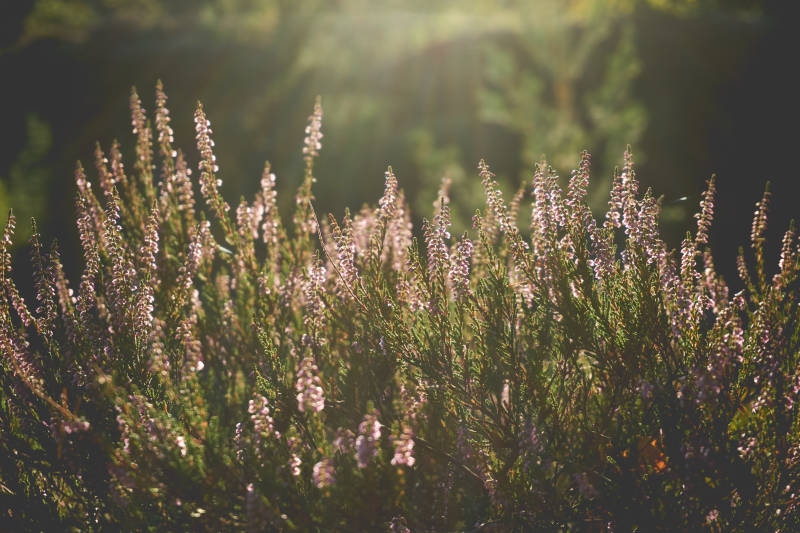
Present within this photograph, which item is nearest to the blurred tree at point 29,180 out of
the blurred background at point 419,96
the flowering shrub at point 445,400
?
the blurred background at point 419,96

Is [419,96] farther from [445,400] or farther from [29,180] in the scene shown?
[445,400]

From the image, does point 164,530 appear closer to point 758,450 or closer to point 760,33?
point 758,450

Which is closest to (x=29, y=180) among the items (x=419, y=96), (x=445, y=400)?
(x=419, y=96)

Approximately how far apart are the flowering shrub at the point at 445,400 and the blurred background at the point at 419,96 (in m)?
6.71

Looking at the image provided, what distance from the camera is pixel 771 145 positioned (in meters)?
11.7

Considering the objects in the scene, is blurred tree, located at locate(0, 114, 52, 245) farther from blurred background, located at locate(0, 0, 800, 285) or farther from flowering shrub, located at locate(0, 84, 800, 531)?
flowering shrub, located at locate(0, 84, 800, 531)

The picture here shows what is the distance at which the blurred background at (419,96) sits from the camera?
1045cm

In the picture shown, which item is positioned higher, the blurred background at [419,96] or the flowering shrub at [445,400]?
the blurred background at [419,96]

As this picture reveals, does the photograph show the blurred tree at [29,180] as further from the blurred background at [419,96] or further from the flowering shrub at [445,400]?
A: the flowering shrub at [445,400]

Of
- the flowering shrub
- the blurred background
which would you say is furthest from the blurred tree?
the flowering shrub

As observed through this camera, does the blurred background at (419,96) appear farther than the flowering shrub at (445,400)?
Yes

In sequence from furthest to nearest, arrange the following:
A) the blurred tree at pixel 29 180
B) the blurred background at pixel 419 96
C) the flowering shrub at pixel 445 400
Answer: the blurred tree at pixel 29 180
the blurred background at pixel 419 96
the flowering shrub at pixel 445 400

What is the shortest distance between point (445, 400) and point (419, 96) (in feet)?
39.7

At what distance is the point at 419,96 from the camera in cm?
1401
